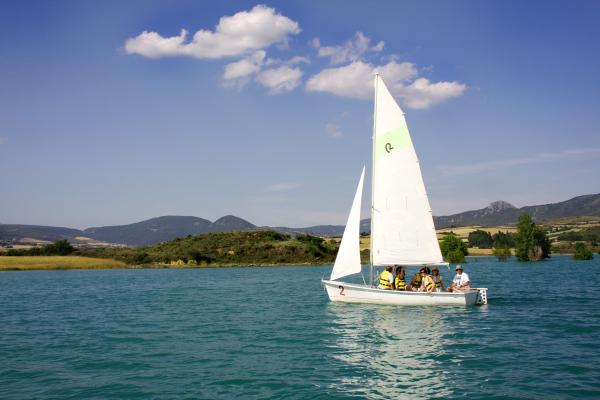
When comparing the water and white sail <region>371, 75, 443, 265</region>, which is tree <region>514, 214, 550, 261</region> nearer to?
the water

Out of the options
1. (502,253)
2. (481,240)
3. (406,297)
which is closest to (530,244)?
(502,253)

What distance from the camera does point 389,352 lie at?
2166 cm

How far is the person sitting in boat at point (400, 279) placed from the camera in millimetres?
34281

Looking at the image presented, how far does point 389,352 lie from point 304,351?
11.7 feet

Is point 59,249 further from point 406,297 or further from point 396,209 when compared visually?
point 406,297

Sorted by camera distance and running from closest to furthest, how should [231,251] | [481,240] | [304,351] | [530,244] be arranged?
1. [304,351]
2. [530,244]
3. [231,251]
4. [481,240]

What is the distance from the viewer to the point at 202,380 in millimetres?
17562

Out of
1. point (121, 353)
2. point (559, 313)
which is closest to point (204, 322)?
point (121, 353)

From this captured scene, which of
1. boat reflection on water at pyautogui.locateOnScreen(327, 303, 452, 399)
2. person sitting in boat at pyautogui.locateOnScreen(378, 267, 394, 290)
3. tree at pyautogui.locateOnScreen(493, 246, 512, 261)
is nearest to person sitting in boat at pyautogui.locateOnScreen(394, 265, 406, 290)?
person sitting in boat at pyautogui.locateOnScreen(378, 267, 394, 290)

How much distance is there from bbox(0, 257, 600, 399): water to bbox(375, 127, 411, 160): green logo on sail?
10.3 metres

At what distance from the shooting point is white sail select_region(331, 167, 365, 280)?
3541 centimetres

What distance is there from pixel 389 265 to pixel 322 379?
17886mm

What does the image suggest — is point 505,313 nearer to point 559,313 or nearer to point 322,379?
point 559,313

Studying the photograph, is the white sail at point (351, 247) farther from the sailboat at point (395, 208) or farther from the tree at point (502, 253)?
the tree at point (502, 253)
